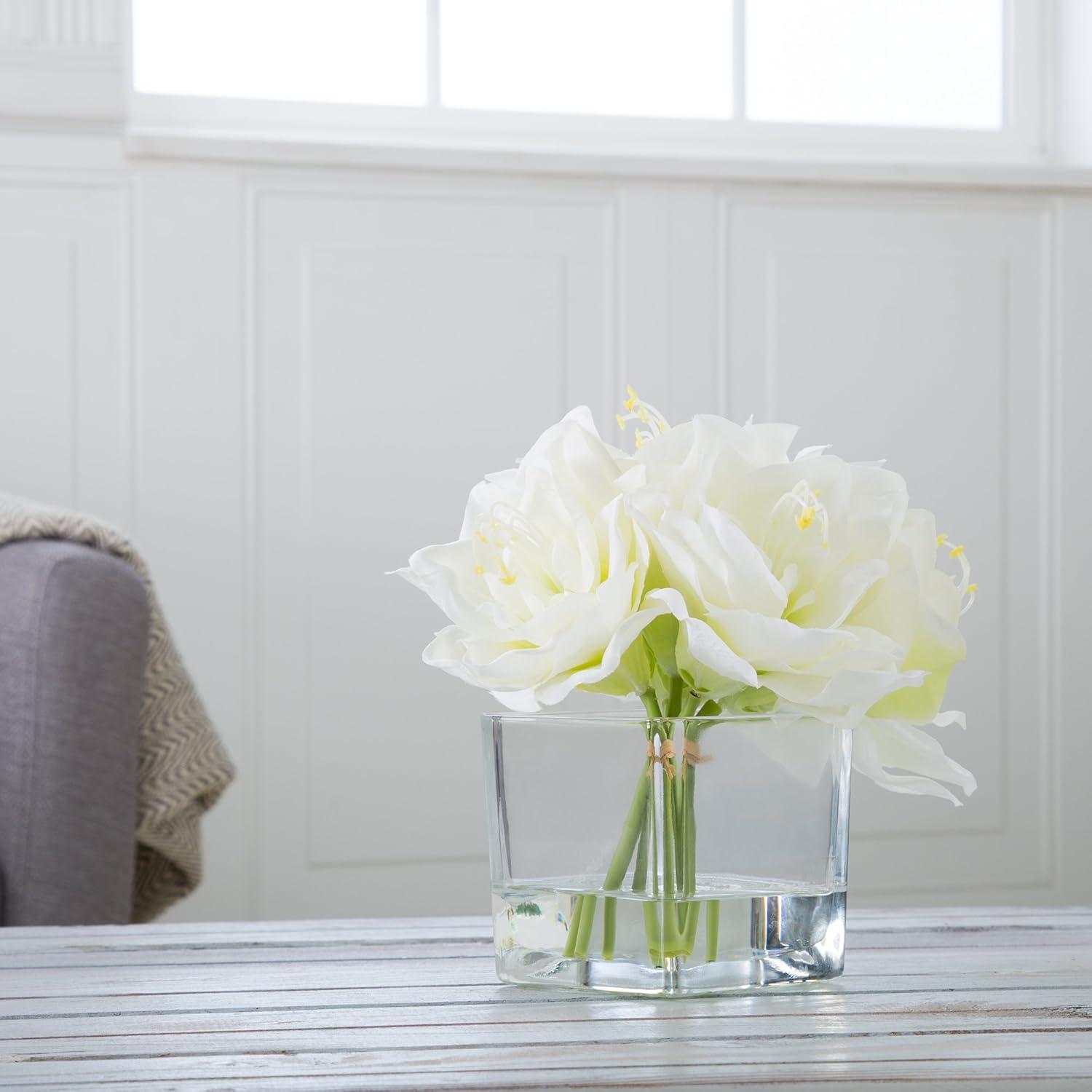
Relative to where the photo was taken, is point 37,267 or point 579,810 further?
point 37,267

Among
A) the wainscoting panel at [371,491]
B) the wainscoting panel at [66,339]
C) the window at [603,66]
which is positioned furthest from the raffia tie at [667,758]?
the window at [603,66]

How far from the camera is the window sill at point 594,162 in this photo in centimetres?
214

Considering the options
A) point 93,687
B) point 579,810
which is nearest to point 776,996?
point 579,810

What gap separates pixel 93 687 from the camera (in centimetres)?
120

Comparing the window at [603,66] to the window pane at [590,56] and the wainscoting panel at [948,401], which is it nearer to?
the window pane at [590,56]

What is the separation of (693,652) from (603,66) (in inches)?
84.7

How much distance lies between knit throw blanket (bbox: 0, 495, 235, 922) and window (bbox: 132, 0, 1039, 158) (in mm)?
1200

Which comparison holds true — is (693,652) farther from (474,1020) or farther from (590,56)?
(590,56)

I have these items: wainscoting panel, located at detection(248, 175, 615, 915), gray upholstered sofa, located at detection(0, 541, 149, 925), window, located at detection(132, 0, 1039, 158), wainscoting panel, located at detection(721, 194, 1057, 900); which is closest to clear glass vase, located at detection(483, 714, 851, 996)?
gray upholstered sofa, located at detection(0, 541, 149, 925)

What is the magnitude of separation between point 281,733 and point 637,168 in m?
1.16

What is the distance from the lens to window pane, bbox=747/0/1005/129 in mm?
2441

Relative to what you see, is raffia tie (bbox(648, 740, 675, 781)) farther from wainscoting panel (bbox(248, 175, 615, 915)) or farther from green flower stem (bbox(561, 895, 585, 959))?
wainscoting panel (bbox(248, 175, 615, 915))

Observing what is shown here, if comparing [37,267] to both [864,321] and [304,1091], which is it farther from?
[304,1091]

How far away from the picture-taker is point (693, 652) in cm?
48
